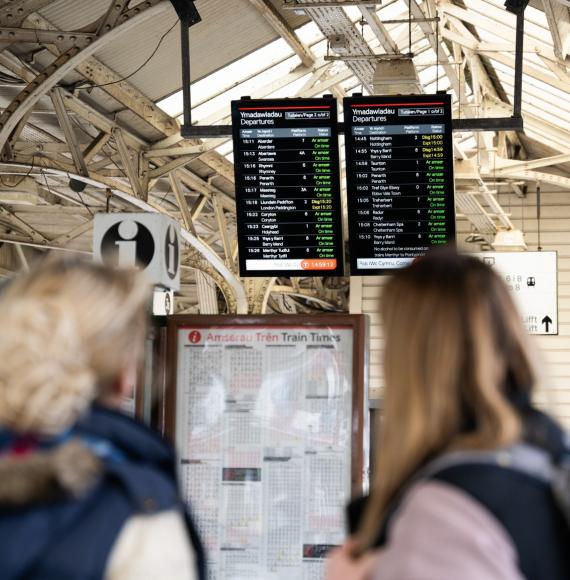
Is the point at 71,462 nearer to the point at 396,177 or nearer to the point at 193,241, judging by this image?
the point at 396,177

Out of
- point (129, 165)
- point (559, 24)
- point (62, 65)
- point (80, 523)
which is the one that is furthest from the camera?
point (129, 165)

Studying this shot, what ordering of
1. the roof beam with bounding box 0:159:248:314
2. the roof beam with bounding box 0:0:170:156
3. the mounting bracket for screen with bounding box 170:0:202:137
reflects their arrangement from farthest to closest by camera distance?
the roof beam with bounding box 0:159:248:314
the roof beam with bounding box 0:0:170:156
the mounting bracket for screen with bounding box 170:0:202:137

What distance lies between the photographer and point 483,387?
70.4 inches

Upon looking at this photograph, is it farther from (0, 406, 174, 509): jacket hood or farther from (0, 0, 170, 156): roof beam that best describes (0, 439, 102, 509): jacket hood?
(0, 0, 170, 156): roof beam

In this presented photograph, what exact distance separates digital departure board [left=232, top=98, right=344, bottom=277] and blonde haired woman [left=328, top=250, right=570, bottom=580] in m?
5.13

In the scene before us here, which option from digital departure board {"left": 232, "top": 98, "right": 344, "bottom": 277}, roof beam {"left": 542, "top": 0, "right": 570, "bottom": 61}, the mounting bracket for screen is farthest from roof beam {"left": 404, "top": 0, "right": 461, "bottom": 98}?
the mounting bracket for screen

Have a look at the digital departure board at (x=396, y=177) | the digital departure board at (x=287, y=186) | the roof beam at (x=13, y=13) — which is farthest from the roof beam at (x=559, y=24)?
the roof beam at (x=13, y=13)

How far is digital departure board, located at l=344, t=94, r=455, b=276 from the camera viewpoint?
702cm

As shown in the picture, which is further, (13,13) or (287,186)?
(13,13)

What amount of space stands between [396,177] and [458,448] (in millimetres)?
5431

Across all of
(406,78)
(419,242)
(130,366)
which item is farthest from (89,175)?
(130,366)

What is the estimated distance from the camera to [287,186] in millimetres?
7152

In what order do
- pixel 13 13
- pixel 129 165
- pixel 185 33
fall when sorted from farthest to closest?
pixel 129 165, pixel 13 13, pixel 185 33

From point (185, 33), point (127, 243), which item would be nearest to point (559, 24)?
point (185, 33)
